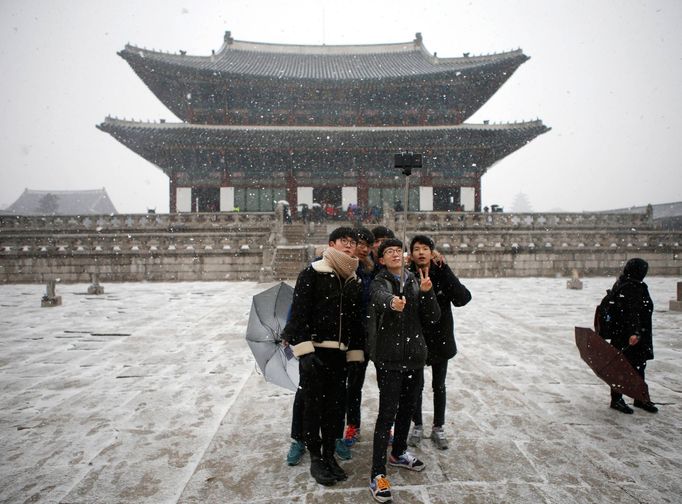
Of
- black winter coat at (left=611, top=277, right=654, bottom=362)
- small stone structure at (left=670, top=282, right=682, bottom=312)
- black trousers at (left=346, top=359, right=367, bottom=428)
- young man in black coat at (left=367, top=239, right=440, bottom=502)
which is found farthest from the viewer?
small stone structure at (left=670, top=282, right=682, bottom=312)

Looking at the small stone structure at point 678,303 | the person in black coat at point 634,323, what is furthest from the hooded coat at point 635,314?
the small stone structure at point 678,303

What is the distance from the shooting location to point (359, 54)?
2770 centimetres

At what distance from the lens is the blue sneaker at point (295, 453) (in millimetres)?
2846

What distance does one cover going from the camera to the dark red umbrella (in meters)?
3.35

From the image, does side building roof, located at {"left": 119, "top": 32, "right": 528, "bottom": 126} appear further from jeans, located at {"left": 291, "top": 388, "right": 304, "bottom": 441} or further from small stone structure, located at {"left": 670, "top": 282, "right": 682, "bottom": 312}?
jeans, located at {"left": 291, "top": 388, "right": 304, "bottom": 441}

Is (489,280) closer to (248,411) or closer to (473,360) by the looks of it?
(473,360)

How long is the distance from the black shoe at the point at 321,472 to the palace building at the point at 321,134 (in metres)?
19.2

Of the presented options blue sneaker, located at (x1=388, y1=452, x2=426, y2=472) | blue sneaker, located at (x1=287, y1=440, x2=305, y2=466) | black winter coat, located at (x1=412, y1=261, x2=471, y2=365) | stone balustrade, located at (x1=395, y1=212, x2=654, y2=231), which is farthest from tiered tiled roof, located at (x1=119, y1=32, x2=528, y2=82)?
blue sneaker, located at (x1=388, y1=452, x2=426, y2=472)

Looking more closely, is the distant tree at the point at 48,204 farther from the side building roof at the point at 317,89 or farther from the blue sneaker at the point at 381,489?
the blue sneaker at the point at 381,489

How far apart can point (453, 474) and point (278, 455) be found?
4.35ft

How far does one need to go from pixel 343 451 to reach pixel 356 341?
89cm

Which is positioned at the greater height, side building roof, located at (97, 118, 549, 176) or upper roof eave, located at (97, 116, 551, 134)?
upper roof eave, located at (97, 116, 551, 134)

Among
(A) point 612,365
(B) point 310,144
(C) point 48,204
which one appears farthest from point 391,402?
(C) point 48,204

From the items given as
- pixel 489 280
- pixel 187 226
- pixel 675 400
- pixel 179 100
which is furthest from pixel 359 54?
pixel 675 400
